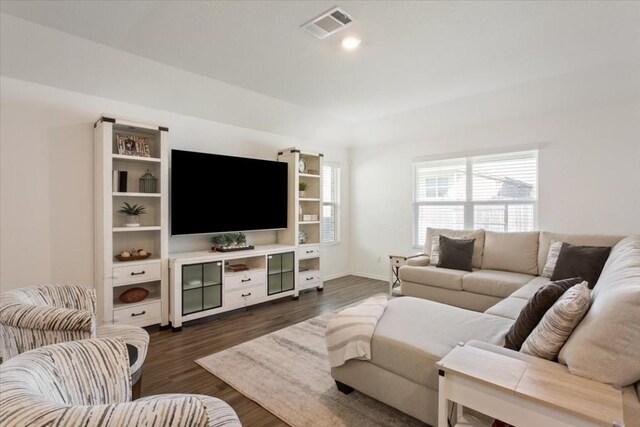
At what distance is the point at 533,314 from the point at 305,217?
354cm

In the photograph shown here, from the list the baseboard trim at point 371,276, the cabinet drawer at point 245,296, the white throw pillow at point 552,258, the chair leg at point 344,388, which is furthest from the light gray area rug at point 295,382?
the baseboard trim at point 371,276

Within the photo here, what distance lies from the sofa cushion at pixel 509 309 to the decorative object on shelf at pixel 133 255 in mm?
3326

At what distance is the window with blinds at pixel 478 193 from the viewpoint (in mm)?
4266

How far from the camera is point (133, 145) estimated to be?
11.0 feet

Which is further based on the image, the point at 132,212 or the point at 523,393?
the point at 132,212

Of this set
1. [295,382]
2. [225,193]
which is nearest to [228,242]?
[225,193]

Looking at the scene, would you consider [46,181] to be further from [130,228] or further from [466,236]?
[466,236]

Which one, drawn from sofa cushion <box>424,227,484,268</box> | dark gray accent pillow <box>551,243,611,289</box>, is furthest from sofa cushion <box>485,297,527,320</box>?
sofa cushion <box>424,227,484,268</box>

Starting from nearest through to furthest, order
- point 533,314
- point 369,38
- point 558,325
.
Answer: point 558,325
point 533,314
point 369,38

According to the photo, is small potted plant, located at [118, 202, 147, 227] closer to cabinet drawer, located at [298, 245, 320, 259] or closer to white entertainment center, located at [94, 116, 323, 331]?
white entertainment center, located at [94, 116, 323, 331]

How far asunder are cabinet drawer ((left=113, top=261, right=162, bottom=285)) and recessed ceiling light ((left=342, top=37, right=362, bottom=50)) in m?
2.85

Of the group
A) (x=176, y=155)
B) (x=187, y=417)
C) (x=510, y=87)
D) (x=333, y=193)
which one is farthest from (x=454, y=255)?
(x=187, y=417)

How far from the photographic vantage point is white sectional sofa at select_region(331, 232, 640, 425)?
1.27 meters

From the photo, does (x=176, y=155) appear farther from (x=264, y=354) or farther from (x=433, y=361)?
(x=433, y=361)
